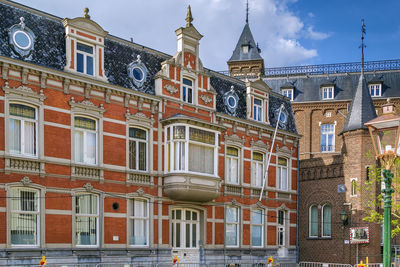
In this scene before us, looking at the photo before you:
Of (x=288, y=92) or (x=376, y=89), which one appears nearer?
(x=376, y=89)

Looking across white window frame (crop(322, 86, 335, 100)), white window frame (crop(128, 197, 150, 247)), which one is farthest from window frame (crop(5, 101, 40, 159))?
white window frame (crop(322, 86, 335, 100))

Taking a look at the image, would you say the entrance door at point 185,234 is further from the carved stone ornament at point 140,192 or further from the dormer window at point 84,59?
the dormer window at point 84,59

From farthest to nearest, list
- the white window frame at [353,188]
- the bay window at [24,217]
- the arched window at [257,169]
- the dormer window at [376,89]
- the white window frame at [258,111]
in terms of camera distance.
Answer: the dormer window at [376,89], the white window frame at [353,188], the white window frame at [258,111], the arched window at [257,169], the bay window at [24,217]

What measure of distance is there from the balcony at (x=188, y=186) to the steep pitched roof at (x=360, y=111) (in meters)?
11.2

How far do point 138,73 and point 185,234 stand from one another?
830 cm

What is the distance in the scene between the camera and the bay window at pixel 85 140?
70.0 feet

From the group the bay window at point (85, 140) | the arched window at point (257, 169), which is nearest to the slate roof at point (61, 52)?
Answer: the bay window at point (85, 140)

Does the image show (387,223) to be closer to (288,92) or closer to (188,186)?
(188,186)

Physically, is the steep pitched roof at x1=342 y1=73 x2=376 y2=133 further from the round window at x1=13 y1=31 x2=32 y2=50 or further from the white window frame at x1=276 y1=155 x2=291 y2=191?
the round window at x1=13 y1=31 x2=32 y2=50

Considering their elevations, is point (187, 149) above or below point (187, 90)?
A: below

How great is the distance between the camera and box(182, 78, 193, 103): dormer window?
25.8m

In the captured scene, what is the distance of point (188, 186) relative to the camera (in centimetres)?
2364

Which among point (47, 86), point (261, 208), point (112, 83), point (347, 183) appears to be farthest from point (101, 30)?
point (347, 183)

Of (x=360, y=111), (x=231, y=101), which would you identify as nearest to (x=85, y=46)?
(x=231, y=101)
